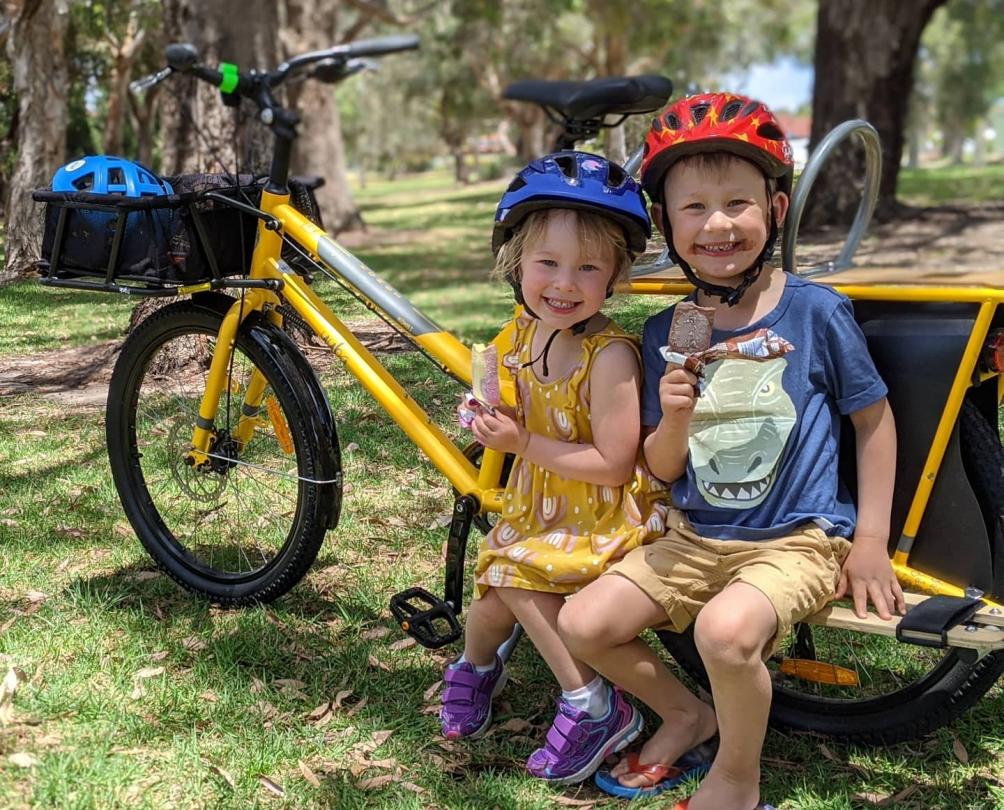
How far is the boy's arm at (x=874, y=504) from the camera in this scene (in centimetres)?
243

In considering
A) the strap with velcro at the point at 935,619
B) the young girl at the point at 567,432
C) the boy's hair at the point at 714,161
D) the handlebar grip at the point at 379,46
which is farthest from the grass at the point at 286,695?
the handlebar grip at the point at 379,46

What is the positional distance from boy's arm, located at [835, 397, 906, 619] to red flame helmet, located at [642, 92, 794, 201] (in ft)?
1.90

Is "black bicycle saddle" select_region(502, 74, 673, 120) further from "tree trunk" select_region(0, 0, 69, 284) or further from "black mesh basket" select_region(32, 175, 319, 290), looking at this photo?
"tree trunk" select_region(0, 0, 69, 284)

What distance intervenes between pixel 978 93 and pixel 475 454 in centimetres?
5738

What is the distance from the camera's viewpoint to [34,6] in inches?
314

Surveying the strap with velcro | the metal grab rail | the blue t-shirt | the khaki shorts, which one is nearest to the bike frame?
the khaki shorts

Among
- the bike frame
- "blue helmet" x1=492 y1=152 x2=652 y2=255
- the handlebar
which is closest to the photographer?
"blue helmet" x1=492 y1=152 x2=652 y2=255

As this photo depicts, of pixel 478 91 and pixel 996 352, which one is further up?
pixel 478 91

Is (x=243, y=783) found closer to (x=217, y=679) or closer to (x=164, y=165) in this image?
(x=217, y=679)

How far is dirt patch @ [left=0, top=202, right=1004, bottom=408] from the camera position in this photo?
3.97 metres

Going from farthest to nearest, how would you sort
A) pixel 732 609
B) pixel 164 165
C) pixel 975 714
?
1. pixel 164 165
2. pixel 975 714
3. pixel 732 609

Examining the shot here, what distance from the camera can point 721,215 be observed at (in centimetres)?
239

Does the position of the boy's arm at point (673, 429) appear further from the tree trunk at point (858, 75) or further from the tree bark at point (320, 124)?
the tree bark at point (320, 124)

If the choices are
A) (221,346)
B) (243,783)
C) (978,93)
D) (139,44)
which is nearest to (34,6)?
(221,346)
